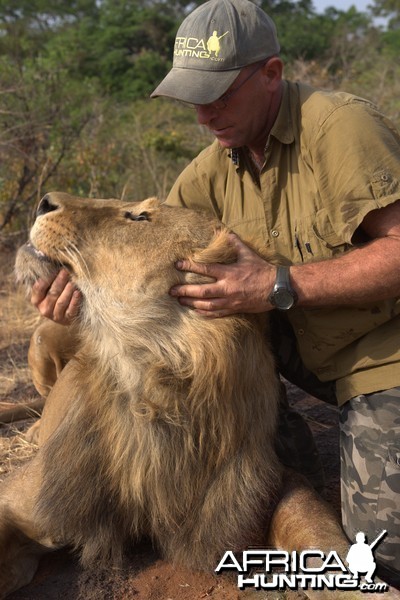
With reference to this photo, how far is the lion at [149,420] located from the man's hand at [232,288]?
32mm

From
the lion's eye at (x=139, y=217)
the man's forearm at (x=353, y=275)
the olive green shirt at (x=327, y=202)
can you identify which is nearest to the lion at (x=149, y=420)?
the lion's eye at (x=139, y=217)

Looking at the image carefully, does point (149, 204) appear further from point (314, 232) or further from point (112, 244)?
point (314, 232)

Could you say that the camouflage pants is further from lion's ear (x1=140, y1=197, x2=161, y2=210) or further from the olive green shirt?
lion's ear (x1=140, y1=197, x2=161, y2=210)

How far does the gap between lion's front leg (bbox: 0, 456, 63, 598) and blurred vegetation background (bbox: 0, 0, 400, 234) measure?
12.6 ft

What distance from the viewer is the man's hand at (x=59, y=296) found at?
2557 millimetres

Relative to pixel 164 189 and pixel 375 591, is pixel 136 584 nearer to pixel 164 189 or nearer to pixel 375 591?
pixel 375 591

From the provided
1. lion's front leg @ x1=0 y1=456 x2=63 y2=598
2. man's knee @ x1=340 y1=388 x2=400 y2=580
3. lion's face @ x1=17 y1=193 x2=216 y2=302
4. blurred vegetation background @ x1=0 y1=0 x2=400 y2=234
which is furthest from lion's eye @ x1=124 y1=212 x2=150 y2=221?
blurred vegetation background @ x1=0 y1=0 x2=400 y2=234

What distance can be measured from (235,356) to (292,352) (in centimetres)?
87

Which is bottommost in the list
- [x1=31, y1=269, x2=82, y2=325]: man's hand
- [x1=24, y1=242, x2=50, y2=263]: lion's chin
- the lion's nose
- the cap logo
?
[x1=31, y1=269, x2=82, y2=325]: man's hand

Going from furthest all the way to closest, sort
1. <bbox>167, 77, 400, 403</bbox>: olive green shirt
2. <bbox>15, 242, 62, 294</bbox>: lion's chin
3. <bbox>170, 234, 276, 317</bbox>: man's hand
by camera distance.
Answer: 1. <bbox>167, 77, 400, 403</bbox>: olive green shirt
2. <bbox>15, 242, 62, 294</bbox>: lion's chin
3. <bbox>170, 234, 276, 317</bbox>: man's hand

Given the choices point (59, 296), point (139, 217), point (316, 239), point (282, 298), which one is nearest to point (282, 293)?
point (282, 298)

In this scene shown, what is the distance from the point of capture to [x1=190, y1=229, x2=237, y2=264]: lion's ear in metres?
→ 2.49

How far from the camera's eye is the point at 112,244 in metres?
2.50

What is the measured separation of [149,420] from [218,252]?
572 millimetres
